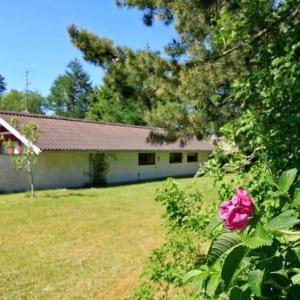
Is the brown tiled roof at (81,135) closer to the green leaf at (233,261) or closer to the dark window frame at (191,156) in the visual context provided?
the dark window frame at (191,156)

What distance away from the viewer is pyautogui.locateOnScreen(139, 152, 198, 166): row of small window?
27.7m

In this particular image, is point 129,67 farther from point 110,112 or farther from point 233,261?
point 110,112

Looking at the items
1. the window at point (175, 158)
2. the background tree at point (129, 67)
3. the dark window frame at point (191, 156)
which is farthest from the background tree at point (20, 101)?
the background tree at point (129, 67)

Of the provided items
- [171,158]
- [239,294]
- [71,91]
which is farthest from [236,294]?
[71,91]

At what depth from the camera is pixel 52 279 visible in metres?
6.29

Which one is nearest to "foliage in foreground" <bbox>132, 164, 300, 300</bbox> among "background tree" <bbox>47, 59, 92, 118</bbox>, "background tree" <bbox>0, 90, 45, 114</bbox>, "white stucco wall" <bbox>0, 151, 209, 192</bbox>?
"white stucco wall" <bbox>0, 151, 209, 192</bbox>

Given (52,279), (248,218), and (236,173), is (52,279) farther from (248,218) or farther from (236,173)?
(248,218)

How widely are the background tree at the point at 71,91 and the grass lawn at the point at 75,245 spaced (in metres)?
59.2

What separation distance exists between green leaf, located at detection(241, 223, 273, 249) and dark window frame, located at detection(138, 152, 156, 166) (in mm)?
25943

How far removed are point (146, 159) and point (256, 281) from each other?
87.5 ft

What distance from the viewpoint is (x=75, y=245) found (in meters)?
8.56

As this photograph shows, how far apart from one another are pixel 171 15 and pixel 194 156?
27.0 meters

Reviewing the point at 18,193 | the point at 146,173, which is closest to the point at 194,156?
the point at 146,173

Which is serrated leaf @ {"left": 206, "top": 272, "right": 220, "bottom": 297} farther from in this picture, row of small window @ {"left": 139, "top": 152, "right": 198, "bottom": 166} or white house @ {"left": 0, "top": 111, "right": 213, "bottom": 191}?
row of small window @ {"left": 139, "top": 152, "right": 198, "bottom": 166}
